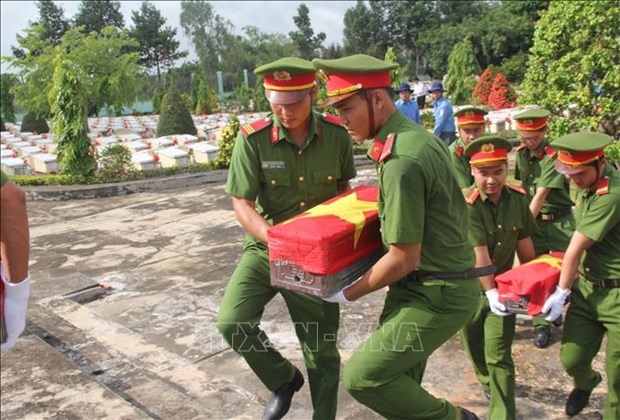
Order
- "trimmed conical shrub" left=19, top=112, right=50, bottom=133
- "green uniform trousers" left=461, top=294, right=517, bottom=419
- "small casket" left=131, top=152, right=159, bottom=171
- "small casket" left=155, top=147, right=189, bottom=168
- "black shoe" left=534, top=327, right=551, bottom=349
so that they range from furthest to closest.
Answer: "trimmed conical shrub" left=19, top=112, right=50, bottom=133
"small casket" left=155, top=147, right=189, bottom=168
"small casket" left=131, top=152, right=159, bottom=171
"black shoe" left=534, top=327, right=551, bottom=349
"green uniform trousers" left=461, top=294, right=517, bottom=419

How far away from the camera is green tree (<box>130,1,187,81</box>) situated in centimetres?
5125

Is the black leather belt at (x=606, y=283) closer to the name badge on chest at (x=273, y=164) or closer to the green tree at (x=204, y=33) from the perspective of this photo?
the name badge on chest at (x=273, y=164)

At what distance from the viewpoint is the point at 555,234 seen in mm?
4160

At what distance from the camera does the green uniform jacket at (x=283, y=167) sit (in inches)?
122

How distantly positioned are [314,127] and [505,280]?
4.07 ft

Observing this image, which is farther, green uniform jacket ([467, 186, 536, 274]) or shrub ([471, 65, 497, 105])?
shrub ([471, 65, 497, 105])

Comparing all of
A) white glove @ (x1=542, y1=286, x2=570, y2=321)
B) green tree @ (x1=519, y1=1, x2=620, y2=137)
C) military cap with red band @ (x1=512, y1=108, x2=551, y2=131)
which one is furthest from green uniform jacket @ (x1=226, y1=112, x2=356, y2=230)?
green tree @ (x1=519, y1=1, x2=620, y2=137)

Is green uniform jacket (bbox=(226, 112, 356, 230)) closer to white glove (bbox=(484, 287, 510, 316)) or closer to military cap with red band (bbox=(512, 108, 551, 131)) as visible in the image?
white glove (bbox=(484, 287, 510, 316))

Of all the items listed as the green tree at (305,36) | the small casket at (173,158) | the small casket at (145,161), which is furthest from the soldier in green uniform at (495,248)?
the green tree at (305,36)

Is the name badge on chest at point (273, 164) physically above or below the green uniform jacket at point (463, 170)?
above

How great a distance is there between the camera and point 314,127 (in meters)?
3.14

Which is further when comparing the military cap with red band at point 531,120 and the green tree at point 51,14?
the green tree at point 51,14

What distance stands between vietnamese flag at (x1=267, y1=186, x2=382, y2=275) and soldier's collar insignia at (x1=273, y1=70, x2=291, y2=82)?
27.3 inches

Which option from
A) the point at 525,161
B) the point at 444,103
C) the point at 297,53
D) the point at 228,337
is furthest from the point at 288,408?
the point at 297,53
